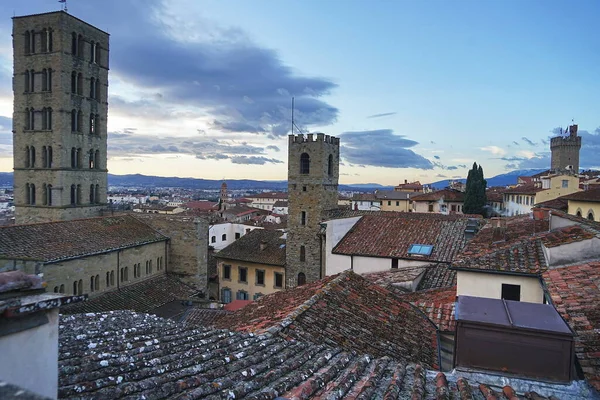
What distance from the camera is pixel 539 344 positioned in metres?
5.93

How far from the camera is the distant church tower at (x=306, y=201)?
110 feet

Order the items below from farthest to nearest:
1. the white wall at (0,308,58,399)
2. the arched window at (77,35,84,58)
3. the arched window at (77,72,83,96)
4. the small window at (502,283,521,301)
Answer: the arched window at (77,72,83,96), the arched window at (77,35,84,58), the small window at (502,283,521,301), the white wall at (0,308,58,399)

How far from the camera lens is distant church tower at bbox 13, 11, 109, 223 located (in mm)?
36188

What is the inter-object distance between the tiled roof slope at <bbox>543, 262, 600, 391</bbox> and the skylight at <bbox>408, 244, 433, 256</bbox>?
13.0 m

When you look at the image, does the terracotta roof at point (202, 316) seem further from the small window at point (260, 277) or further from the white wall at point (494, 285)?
the small window at point (260, 277)

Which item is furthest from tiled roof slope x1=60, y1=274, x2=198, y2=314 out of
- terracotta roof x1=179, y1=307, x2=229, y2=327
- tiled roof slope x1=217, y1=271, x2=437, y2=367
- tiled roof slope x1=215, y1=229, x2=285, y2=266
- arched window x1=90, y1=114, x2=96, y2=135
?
arched window x1=90, y1=114, x2=96, y2=135

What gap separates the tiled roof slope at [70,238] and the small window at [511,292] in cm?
1966

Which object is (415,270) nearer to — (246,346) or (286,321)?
(286,321)

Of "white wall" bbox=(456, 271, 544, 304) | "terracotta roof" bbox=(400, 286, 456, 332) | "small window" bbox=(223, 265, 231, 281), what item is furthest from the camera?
"small window" bbox=(223, 265, 231, 281)

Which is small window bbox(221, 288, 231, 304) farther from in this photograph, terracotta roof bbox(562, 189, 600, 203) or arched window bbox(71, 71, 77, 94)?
terracotta roof bbox(562, 189, 600, 203)

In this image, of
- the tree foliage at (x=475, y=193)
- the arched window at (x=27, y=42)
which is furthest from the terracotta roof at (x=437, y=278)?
the tree foliage at (x=475, y=193)

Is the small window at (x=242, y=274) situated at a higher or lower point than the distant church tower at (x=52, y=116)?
lower

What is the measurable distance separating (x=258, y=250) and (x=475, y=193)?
3961 centimetres

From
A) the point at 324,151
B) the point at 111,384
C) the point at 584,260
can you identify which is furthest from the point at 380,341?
the point at 324,151
